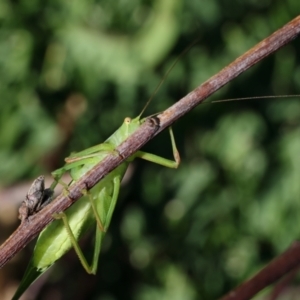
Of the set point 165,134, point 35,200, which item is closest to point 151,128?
point 35,200

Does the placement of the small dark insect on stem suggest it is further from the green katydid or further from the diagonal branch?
the green katydid

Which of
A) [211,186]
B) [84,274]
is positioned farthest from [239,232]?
[84,274]

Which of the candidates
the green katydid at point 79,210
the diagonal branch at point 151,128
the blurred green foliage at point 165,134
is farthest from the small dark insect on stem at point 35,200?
the blurred green foliage at point 165,134

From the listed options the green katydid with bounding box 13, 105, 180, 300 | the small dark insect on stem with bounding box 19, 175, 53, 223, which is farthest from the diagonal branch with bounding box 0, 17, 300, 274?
the green katydid with bounding box 13, 105, 180, 300

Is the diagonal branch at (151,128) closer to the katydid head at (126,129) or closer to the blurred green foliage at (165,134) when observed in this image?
the katydid head at (126,129)

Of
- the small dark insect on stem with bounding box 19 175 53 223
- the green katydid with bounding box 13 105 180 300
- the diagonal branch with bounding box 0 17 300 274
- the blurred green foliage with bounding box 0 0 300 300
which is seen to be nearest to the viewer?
the diagonal branch with bounding box 0 17 300 274

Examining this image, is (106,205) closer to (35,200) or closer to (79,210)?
(79,210)
